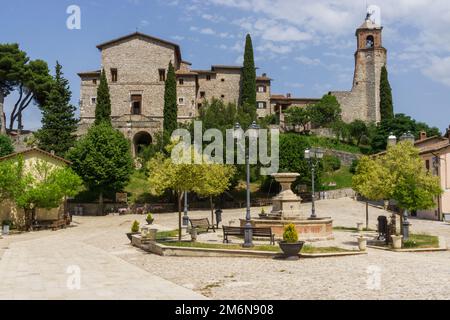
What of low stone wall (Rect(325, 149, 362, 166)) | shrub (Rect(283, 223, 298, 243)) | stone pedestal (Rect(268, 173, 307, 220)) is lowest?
shrub (Rect(283, 223, 298, 243))

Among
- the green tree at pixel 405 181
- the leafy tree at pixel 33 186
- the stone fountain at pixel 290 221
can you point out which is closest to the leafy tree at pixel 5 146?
the leafy tree at pixel 33 186

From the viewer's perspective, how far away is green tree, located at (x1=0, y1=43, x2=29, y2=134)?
72.5m

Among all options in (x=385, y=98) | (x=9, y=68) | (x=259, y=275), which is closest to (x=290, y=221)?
(x=259, y=275)

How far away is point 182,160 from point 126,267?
6.23 m

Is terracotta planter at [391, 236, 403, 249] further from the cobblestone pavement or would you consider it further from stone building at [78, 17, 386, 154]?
stone building at [78, 17, 386, 154]

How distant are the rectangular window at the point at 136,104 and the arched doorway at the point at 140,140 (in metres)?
4.88

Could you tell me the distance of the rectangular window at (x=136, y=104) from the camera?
69.9m

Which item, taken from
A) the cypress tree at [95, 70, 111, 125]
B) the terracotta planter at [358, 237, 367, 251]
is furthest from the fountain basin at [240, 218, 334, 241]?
the cypress tree at [95, 70, 111, 125]

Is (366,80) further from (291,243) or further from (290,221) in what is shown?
(291,243)

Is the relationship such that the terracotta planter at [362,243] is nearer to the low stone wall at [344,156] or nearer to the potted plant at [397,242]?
the potted plant at [397,242]

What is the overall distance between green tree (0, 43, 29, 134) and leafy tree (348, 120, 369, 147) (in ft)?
176

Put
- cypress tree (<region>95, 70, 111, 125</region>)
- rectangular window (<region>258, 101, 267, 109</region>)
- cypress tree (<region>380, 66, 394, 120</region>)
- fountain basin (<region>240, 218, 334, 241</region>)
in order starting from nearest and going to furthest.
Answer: fountain basin (<region>240, 218, 334, 241</region>) → cypress tree (<region>95, 70, 111, 125</region>) → cypress tree (<region>380, 66, 394, 120</region>) → rectangular window (<region>258, 101, 267, 109</region>)

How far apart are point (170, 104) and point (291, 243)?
4814 cm
